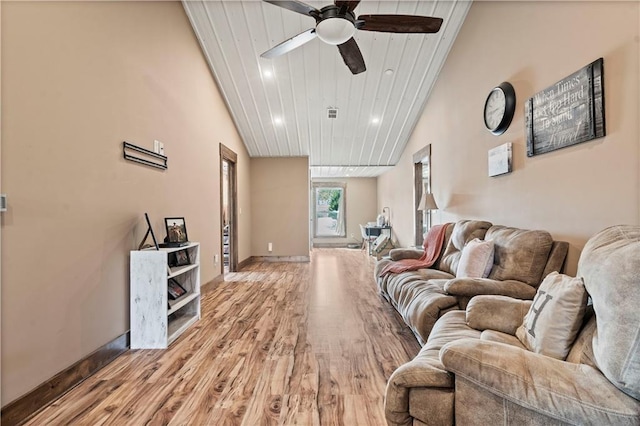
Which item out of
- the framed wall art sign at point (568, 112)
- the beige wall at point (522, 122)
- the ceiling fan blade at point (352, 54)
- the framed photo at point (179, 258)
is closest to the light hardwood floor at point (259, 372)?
the framed photo at point (179, 258)

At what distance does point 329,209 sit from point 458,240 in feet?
23.9

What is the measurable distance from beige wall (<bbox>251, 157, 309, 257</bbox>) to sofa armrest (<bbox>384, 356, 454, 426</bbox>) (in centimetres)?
552

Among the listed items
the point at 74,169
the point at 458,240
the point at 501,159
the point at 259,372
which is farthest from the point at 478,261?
the point at 74,169

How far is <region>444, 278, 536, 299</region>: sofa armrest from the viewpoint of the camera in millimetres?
2064

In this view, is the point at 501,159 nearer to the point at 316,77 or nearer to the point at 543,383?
the point at 543,383

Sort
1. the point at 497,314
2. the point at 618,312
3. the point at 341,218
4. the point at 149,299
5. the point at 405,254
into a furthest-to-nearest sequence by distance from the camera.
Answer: the point at 341,218, the point at 405,254, the point at 149,299, the point at 497,314, the point at 618,312

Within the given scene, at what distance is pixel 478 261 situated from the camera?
8.02 ft

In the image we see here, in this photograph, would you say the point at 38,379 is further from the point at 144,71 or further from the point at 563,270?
the point at 563,270

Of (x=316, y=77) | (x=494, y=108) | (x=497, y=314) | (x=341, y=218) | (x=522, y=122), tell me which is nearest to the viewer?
→ (x=497, y=314)

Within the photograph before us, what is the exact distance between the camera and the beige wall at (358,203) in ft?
33.1

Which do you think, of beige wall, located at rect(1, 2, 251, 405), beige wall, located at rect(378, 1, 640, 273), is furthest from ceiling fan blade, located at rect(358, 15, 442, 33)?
beige wall, located at rect(1, 2, 251, 405)

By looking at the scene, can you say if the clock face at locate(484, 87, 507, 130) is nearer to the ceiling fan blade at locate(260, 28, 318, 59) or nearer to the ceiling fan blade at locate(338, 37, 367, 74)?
the ceiling fan blade at locate(338, 37, 367, 74)

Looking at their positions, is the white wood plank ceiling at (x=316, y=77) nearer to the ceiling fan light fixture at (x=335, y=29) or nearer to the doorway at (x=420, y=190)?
the doorway at (x=420, y=190)

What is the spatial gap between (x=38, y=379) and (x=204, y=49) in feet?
12.4
